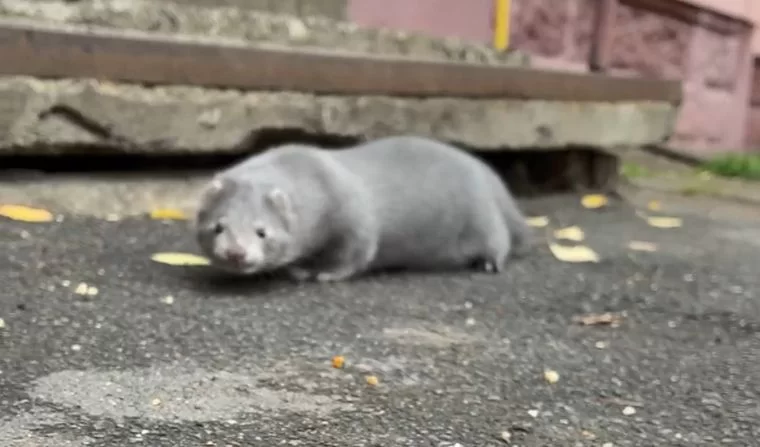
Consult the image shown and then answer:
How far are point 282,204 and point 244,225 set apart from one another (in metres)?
0.11

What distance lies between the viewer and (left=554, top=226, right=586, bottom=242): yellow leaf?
3.37m

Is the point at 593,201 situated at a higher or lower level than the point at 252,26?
lower

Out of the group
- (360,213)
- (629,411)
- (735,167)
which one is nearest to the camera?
(629,411)

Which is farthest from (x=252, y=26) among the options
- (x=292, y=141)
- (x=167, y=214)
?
(x=167, y=214)

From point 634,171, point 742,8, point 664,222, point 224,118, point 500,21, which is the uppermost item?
point 742,8

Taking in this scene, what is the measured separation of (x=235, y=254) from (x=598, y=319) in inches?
32.6

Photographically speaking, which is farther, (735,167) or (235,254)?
(735,167)

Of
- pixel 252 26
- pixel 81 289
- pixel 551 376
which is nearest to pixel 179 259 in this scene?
pixel 81 289

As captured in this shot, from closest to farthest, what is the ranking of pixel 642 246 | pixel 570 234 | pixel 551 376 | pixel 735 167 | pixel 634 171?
1. pixel 551 376
2. pixel 642 246
3. pixel 570 234
4. pixel 634 171
5. pixel 735 167

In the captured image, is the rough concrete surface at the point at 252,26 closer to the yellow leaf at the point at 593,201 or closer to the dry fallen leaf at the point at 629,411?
the yellow leaf at the point at 593,201

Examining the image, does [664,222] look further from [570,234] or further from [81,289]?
[81,289]

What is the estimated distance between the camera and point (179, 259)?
2516mm

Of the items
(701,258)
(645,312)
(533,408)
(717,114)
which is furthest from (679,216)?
(717,114)

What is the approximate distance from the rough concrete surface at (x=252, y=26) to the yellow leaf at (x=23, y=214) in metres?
0.62
